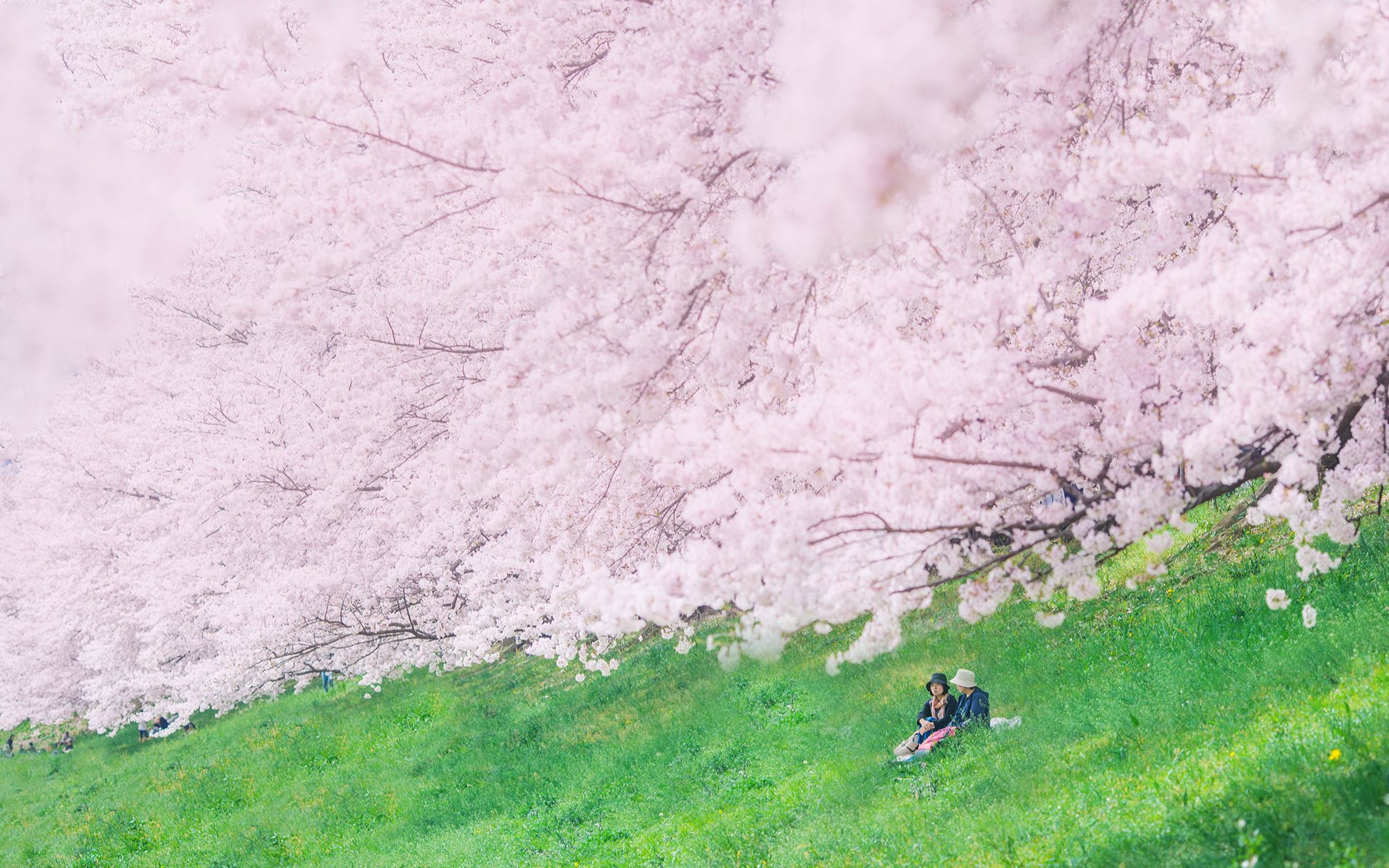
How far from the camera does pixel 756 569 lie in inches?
191

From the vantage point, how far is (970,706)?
9.55m

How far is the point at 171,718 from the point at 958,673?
24.8 m

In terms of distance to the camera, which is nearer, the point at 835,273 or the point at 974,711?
the point at 835,273

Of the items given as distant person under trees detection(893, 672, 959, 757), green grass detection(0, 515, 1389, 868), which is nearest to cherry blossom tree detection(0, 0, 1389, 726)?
green grass detection(0, 515, 1389, 868)

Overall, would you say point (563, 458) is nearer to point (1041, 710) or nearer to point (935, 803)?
point (935, 803)

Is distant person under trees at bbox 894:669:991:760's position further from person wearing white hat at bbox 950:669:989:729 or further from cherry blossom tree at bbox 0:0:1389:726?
cherry blossom tree at bbox 0:0:1389:726

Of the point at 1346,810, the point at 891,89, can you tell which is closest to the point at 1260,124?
the point at 891,89

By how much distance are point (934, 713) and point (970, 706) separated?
1.67ft

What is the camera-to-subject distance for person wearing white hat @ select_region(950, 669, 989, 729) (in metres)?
9.52

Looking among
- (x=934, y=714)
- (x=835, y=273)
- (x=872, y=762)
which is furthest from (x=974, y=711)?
(x=835, y=273)

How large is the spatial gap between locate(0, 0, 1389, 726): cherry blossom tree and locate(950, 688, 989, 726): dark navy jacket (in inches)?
100

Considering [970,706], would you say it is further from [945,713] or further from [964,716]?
[945,713]

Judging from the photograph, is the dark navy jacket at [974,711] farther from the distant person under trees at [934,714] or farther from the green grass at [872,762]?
the green grass at [872,762]

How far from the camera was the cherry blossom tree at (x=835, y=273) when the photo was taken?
420 cm
